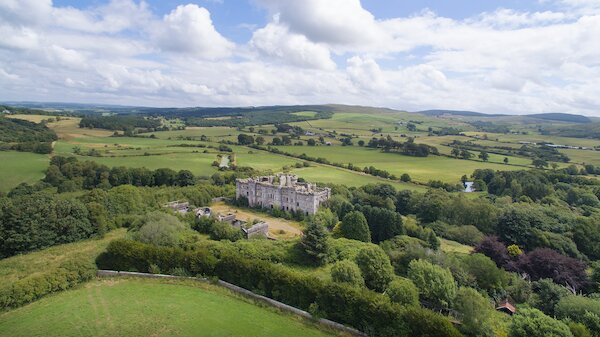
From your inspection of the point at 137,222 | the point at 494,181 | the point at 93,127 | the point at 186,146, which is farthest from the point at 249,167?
the point at 93,127

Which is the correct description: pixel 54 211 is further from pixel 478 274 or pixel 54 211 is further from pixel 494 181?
pixel 494 181

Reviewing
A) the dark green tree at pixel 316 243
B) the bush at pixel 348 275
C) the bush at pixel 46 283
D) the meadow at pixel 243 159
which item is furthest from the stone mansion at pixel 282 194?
the bush at pixel 46 283

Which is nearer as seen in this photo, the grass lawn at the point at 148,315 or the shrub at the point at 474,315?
the grass lawn at the point at 148,315

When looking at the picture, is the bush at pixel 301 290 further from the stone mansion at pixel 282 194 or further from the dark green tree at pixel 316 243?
the stone mansion at pixel 282 194

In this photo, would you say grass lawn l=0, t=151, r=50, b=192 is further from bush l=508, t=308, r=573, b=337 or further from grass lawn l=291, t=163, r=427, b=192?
bush l=508, t=308, r=573, b=337

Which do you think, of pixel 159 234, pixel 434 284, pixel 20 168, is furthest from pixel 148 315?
pixel 20 168

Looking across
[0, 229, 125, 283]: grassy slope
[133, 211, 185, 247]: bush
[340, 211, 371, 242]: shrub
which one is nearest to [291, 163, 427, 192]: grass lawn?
[340, 211, 371, 242]: shrub
